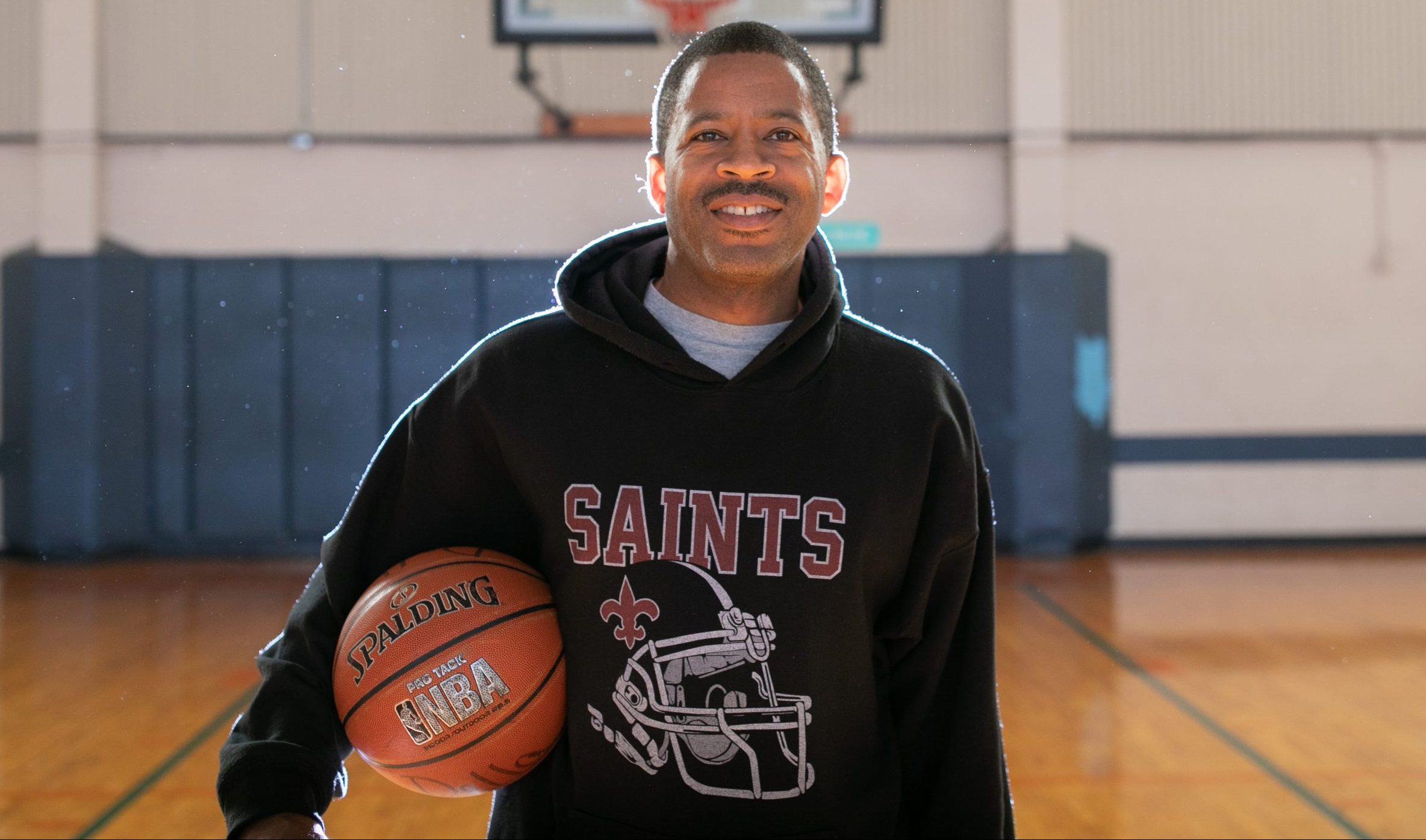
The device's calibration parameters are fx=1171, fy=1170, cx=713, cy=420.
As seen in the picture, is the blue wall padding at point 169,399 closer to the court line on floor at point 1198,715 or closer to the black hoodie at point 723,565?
the court line on floor at point 1198,715

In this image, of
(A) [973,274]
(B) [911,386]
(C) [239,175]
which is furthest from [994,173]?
(B) [911,386]

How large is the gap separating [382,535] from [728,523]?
1.24 feet

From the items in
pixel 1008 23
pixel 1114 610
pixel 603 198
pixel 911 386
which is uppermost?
pixel 1008 23

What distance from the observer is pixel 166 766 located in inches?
131

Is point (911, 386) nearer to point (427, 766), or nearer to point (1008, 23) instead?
point (427, 766)

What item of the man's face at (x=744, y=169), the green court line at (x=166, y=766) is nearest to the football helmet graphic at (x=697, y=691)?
the man's face at (x=744, y=169)

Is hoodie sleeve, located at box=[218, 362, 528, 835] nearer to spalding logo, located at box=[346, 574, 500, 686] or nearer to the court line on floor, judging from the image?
spalding logo, located at box=[346, 574, 500, 686]

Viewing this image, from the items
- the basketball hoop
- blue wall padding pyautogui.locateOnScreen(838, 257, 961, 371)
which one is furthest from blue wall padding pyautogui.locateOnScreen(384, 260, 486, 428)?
the basketball hoop

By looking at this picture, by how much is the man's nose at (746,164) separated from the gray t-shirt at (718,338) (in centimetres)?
16

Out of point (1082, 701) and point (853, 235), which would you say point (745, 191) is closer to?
point (1082, 701)

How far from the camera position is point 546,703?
1.21 meters

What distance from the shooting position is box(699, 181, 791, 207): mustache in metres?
1.19

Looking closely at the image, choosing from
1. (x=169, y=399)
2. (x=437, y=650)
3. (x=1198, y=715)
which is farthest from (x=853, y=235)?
(x=437, y=650)

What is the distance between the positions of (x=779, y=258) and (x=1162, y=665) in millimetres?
3825
